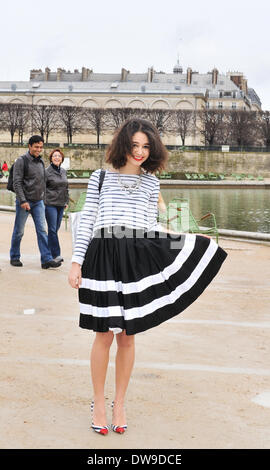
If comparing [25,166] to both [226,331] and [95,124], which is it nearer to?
[226,331]

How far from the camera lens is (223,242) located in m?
10.4

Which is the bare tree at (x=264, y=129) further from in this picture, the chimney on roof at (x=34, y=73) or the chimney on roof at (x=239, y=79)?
the chimney on roof at (x=34, y=73)

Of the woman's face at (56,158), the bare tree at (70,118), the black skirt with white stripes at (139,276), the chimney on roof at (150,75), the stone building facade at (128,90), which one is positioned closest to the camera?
the black skirt with white stripes at (139,276)

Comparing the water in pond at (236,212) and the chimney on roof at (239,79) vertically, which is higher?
the chimney on roof at (239,79)

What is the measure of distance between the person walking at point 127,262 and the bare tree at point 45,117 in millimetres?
54828

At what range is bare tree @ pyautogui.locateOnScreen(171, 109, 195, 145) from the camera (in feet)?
196

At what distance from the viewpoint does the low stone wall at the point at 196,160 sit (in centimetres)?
5156

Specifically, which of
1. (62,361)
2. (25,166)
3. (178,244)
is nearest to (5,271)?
(25,166)

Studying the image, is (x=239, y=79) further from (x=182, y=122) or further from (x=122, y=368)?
(x=122, y=368)

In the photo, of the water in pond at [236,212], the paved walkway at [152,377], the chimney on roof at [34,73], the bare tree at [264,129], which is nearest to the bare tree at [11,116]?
the bare tree at [264,129]

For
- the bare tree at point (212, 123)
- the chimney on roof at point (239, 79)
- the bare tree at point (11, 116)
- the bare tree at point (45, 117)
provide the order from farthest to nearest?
the chimney on roof at point (239, 79), the bare tree at point (212, 123), the bare tree at point (45, 117), the bare tree at point (11, 116)

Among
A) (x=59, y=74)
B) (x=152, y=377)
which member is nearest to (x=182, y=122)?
(x=59, y=74)

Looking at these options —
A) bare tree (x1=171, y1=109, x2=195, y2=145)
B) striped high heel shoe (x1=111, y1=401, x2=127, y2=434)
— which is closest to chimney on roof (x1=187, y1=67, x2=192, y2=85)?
bare tree (x1=171, y1=109, x2=195, y2=145)

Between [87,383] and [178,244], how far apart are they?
40.5 inches
